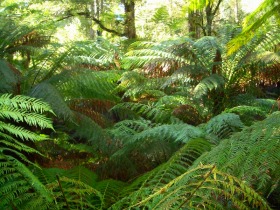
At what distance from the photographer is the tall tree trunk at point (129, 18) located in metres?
5.98

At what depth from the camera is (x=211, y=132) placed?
2.56 metres

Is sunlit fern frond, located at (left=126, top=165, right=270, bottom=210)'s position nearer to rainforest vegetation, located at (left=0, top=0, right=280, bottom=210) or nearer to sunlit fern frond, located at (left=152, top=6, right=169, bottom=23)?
rainforest vegetation, located at (left=0, top=0, right=280, bottom=210)

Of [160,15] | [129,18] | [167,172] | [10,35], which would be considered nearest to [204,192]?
[167,172]

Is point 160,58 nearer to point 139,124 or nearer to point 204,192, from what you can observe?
point 139,124

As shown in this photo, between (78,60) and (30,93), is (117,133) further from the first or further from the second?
(78,60)

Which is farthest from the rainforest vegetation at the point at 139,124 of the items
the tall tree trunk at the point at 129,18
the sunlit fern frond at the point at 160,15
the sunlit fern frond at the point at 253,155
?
the sunlit fern frond at the point at 160,15

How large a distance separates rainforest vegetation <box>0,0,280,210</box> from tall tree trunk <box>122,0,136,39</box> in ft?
2.27

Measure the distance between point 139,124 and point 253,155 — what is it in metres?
1.65

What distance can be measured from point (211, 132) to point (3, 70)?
5.42 ft

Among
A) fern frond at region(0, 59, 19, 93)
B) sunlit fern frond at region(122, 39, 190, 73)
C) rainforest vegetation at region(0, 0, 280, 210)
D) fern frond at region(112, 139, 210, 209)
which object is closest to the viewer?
rainforest vegetation at region(0, 0, 280, 210)

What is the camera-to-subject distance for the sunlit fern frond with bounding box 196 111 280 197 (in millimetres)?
1155

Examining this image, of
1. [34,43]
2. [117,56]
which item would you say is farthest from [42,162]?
[117,56]

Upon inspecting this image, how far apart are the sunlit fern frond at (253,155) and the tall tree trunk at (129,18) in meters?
4.81

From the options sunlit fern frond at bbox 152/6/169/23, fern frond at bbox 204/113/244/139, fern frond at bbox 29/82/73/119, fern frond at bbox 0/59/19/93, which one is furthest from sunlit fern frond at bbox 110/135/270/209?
sunlit fern frond at bbox 152/6/169/23
